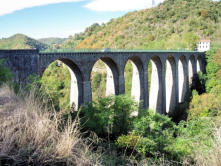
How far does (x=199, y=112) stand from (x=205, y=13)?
44.8m

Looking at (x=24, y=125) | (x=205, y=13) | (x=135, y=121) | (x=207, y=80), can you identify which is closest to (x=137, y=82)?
(x=135, y=121)

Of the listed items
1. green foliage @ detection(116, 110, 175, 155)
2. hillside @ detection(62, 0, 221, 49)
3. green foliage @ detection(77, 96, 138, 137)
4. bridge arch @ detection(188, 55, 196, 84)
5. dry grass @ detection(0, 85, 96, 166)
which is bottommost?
green foliage @ detection(116, 110, 175, 155)

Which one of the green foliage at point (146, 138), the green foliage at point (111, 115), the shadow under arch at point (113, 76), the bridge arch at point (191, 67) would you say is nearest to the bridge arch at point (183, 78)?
the bridge arch at point (191, 67)

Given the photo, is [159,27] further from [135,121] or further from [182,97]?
[135,121]

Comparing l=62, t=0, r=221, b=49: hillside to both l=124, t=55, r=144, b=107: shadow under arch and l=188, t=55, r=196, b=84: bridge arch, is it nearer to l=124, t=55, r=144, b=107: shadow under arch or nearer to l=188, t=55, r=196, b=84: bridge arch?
l=188, t=55, r=196, b=84: bridge arch

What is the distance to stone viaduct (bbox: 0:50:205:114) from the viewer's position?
39.1ft

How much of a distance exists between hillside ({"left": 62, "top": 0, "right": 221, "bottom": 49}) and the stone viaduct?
16.7 m

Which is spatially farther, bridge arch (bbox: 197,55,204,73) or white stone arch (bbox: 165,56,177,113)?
bridge arch (bbox: 197,55,204,73)

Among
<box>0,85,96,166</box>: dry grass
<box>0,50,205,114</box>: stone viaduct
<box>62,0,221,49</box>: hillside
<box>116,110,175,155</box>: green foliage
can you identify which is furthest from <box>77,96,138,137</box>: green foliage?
<box>62,0,221,49</box>: hillside

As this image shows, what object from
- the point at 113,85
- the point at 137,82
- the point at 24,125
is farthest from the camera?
the point at 137,82

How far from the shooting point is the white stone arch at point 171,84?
90.5 feet

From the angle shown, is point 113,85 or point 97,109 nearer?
point 97,109

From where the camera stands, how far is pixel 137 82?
2189cm

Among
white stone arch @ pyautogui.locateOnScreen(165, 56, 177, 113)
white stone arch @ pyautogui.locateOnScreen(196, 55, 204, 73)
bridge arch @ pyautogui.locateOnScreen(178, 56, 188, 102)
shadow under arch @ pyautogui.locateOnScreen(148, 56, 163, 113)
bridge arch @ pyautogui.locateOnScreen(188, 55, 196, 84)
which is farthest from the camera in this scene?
white stone arch @ pyautogui.locateOnScreen(196, 55, 204, 73)
